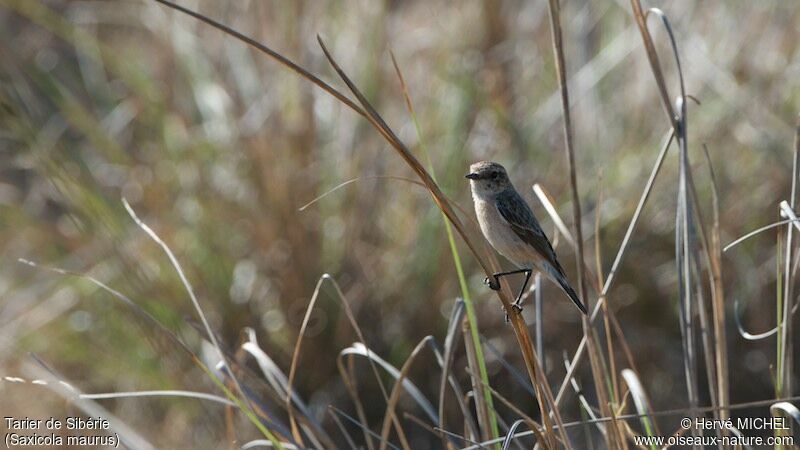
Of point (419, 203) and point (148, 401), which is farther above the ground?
point (419, 203)

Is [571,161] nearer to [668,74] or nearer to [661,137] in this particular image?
[661,137]

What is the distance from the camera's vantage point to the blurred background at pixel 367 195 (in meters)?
4.06

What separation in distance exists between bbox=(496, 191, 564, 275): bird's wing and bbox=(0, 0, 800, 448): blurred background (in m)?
1.25

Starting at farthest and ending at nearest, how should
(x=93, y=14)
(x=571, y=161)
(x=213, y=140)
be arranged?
(x=93, y=14) < (x=213, y=140) < (x=571, y=161)

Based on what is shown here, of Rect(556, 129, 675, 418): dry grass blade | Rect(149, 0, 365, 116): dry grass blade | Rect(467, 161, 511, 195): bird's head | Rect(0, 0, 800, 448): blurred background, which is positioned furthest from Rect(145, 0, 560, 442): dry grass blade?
Rect(0, 0, 800, 448): blurred background

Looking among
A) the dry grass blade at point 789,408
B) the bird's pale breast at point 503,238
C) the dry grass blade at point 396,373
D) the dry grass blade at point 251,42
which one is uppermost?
the dry grass blade at point 251,42

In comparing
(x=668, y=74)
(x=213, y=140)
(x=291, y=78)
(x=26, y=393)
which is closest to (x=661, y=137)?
(x=668, y=74)

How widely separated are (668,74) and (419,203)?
1.42 metres

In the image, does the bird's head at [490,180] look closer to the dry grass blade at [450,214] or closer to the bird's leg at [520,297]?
the bird's leg at [520,297]

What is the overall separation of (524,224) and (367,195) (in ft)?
5.30

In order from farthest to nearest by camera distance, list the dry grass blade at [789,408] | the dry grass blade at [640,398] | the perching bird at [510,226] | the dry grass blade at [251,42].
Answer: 1. the perching bird at [510,226]
2. the dry grass blade at [640,398]
3. the dry grass blade at [789,408]
4. the dry grass blade at [251,42]

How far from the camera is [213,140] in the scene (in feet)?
14.2

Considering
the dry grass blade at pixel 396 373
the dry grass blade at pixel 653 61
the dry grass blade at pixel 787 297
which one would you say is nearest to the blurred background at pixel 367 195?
the dry grass blade at pixel 396 373

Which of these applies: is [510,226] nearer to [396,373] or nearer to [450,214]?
[396,373]
